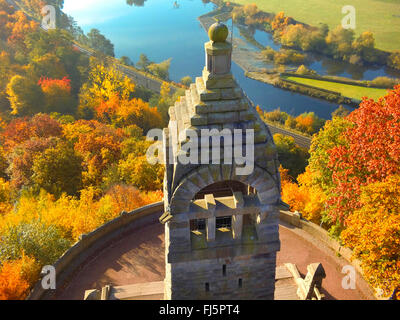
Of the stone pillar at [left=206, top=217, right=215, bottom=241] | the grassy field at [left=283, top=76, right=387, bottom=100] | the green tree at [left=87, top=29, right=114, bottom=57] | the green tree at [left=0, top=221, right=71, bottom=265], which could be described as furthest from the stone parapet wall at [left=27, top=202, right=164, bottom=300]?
the green tree at [left=87, top=29, right=114, bottom=57]

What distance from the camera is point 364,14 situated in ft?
442

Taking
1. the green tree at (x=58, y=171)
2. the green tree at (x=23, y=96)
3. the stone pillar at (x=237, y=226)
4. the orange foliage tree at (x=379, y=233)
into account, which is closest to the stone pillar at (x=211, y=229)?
the stone pillar at (x=237, y=226)

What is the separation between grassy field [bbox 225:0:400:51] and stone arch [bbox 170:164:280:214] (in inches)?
4686

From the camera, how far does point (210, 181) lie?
13.2 metres

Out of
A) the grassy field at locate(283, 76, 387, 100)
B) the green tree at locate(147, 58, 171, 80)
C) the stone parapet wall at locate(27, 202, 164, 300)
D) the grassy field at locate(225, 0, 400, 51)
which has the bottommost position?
the stone parapet wall at locate(27, 202, 164, 300)

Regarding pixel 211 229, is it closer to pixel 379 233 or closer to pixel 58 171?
pixel 379 233

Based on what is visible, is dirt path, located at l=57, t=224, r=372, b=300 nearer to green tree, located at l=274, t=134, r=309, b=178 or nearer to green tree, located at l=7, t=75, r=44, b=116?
green tree, located at l=274, t=134, r=309, b=178

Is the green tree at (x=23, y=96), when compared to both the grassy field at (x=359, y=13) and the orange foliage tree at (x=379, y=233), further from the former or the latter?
the grassy field at (x=359, y=13)

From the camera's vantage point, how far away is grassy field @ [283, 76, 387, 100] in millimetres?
97938

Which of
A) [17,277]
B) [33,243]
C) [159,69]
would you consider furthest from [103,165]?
[159,69]

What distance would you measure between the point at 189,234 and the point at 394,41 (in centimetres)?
12750

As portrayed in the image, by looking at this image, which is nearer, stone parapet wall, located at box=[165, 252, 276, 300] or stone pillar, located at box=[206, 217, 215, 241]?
stone pillar, located at box=[206, 217, 215, 241]

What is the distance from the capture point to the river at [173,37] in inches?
3935

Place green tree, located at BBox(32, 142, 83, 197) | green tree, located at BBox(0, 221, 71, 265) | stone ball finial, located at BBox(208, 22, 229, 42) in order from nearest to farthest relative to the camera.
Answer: stone ball finial, located at BBox(208, 22, 229, 42)
green tree, located at BBox(0, 221, 71, 265)
green tree, located at BBox(32, 142, 83, 197)
